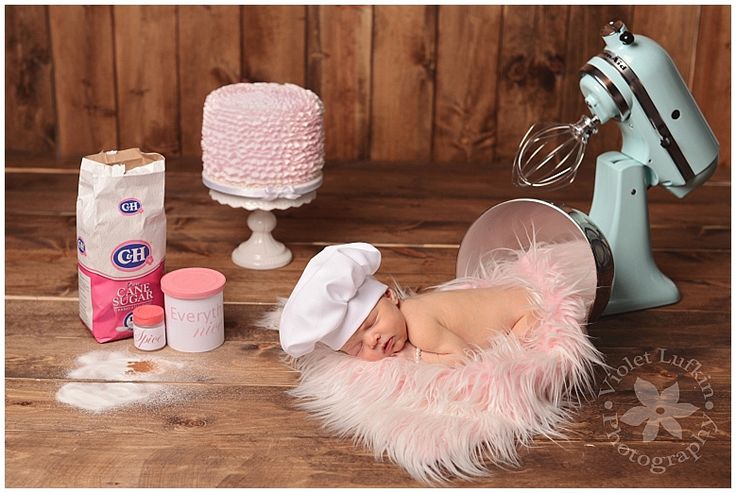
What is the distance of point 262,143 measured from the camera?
1666mm

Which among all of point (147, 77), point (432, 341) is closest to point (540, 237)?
point (432, 341)

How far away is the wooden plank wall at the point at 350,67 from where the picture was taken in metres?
2.31

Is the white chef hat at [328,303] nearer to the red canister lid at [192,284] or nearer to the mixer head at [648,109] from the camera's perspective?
the red canister lid at [192,284]

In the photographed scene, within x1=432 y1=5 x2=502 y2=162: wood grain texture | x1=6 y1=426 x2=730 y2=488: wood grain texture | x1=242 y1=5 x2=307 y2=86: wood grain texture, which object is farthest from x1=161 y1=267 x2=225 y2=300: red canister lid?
x1=432 y1=5 x2=502 y2=162: wood grain texture

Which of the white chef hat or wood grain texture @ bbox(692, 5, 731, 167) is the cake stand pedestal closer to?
the white chef hat

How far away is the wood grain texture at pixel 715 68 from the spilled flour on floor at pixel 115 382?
5.07 feet

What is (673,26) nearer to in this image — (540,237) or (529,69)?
(529,69)

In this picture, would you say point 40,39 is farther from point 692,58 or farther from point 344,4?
point 692,58

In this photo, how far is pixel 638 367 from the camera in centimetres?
144

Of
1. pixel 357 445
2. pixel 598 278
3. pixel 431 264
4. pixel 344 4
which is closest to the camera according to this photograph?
pixel 357 445

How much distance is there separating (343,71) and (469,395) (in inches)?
50.3

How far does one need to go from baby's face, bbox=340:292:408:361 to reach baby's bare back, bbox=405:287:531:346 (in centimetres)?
3

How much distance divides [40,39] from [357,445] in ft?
5.12

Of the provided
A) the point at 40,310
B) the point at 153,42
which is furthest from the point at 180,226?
the point at 153,42
